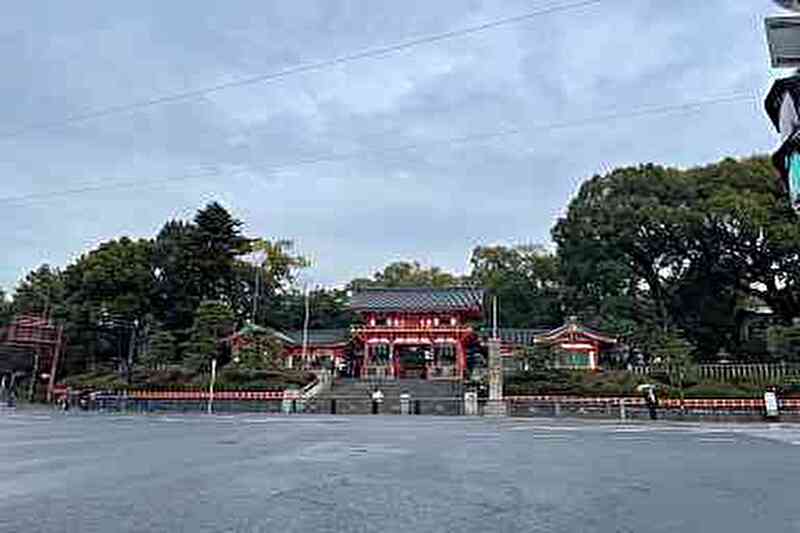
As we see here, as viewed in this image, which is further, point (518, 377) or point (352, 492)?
point (518, 377)

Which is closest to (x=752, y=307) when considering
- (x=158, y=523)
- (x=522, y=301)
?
(x=522, y=301)

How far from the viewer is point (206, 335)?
143ft

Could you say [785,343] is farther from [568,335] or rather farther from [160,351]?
[160,351]

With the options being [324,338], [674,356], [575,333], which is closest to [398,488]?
[674,356]

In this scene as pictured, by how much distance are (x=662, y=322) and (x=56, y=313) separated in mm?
40902

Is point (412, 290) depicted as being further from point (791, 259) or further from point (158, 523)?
point (158, 523)

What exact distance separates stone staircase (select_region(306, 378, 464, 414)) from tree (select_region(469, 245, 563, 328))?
1484 cm

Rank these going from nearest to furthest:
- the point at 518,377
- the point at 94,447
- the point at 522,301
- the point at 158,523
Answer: the point at 158,523 → the point at 94,447 → the point at 518,377 → the point at 522,301

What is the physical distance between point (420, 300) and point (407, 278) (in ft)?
62.1

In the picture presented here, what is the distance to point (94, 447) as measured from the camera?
39.2ft

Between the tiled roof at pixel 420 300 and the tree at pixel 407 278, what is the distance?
14.5 meters

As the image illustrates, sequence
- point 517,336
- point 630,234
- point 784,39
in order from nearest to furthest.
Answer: point 784,39 → point 630,234 → point 517,336

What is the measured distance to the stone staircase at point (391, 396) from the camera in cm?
3516

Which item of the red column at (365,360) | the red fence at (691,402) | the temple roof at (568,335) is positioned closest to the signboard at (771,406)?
the red fence at (691,402)
